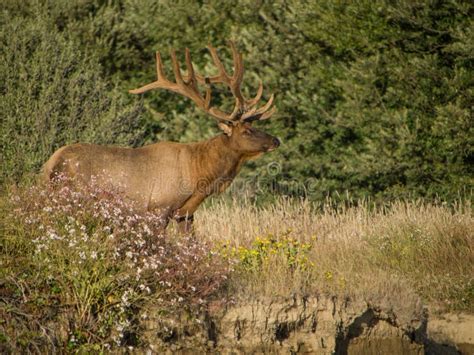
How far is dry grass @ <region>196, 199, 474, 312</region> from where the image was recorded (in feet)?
30.2

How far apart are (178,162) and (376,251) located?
2789mm

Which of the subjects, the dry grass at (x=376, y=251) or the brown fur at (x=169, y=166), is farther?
the brown fur at (x=169, y=166)

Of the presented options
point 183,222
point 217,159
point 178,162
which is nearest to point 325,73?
point 217,159

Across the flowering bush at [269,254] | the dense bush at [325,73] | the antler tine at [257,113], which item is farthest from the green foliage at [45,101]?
the flowering bush at [269,254]

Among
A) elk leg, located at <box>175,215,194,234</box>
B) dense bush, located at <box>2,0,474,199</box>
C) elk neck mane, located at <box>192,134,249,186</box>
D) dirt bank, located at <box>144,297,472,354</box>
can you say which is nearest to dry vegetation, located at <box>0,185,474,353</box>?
dirt bank, located at <box>144,297,472,354</box>

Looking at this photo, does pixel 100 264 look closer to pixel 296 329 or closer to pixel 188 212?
pixel 296 329

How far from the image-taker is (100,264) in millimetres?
7637

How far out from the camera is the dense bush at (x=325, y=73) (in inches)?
620

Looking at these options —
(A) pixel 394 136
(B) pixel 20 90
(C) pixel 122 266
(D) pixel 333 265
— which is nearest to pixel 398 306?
(D) pixel 333 265

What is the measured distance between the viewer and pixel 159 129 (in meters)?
19.2

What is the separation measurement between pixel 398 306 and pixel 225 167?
145 inches

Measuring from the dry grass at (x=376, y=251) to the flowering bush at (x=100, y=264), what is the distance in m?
1.05

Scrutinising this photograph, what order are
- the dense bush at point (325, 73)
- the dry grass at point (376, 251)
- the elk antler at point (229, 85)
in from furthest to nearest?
the dense bush at point (325, 73), the elk antler at point (229, 85), the dry grass at point (376, 251)

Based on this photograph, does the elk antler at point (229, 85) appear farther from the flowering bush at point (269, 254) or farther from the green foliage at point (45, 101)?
the green foliage at point (45, 101)
